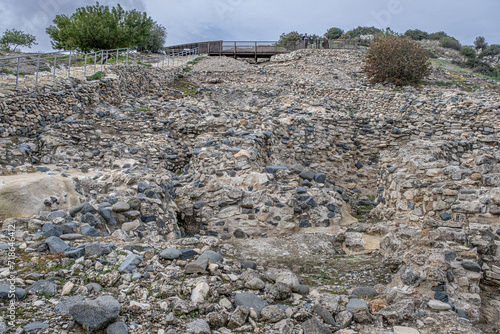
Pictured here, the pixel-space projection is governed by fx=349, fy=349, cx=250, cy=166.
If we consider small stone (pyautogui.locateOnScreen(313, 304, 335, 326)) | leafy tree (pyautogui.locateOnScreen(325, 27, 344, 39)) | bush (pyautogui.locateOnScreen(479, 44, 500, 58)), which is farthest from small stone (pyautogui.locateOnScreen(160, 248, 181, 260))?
leafy tree (pyautogui.locateOnScreen(325, 27, 344, 39))

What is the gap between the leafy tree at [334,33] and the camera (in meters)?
43.1

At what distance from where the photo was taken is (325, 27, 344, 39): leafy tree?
43059 mm

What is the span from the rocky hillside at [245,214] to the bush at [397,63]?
9.76 ft

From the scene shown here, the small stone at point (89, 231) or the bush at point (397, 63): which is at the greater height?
the bush at point (397, 63)

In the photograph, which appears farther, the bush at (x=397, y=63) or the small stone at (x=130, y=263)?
the bush at (x=397, y=63)

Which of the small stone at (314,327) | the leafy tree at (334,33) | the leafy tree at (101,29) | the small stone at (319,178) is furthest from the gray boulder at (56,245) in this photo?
the leafy tree at (334,33)

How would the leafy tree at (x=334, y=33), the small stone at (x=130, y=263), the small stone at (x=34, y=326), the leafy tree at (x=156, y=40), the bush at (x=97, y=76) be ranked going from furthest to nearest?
1. the leafy tree at (x=334, y=33)
2. the leafy tree at (x=156, y=40)
3. the bush at (x=97, y=76)
4. the small stone at (x=130, y=263)
5. the small stone at (x=34, y=326)

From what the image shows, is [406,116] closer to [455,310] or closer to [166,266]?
[455,310]

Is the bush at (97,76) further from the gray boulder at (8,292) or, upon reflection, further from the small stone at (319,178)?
the gray boulder at (8,292)

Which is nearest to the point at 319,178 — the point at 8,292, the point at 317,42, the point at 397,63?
the point at 8,292

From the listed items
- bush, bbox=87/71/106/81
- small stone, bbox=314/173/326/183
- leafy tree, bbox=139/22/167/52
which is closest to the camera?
small stone, bbox=314/173/326/183

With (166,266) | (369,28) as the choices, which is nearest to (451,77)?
(166,266)

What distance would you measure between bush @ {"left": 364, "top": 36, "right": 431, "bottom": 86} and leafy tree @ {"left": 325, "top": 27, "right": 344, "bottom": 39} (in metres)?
28.7

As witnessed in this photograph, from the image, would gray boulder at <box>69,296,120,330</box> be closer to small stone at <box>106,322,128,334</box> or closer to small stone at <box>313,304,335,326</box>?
small stone at <box>106,322,128,334</box>
